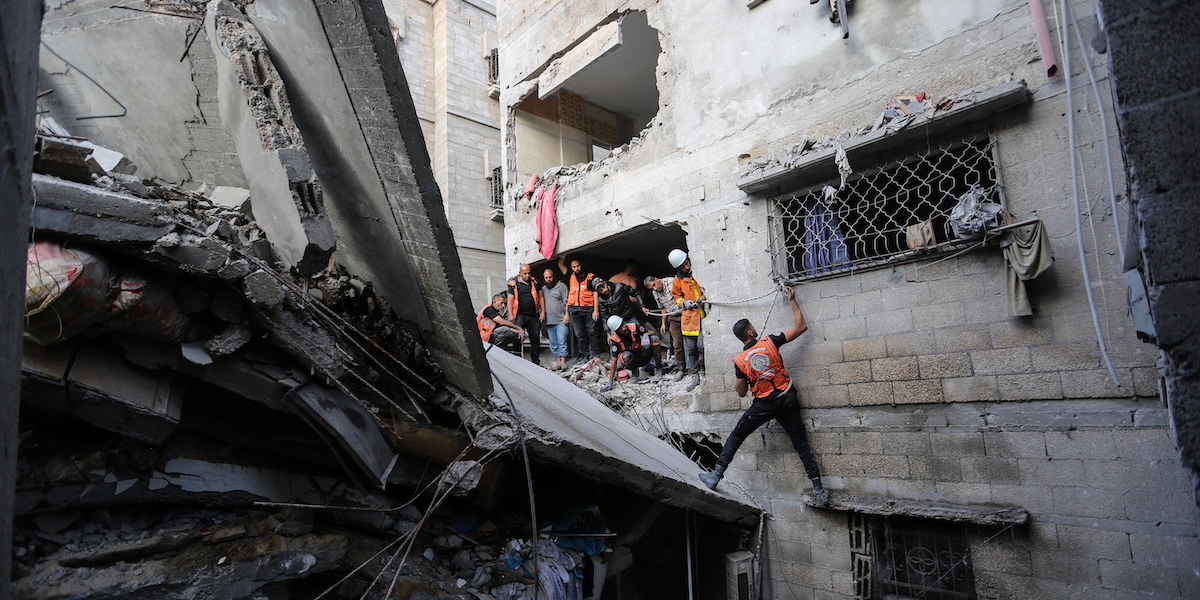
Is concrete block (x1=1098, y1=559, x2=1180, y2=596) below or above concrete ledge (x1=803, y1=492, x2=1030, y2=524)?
below

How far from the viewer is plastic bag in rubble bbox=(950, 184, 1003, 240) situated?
5164 mm

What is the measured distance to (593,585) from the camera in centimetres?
473

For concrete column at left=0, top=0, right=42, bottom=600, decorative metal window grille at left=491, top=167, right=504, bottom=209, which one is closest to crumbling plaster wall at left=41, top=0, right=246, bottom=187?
concrete column at left=0, top=0, right=42, bottom=600

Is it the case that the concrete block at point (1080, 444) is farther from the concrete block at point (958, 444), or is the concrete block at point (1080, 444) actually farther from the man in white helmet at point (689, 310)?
the man in white helmet at point (689, 310)

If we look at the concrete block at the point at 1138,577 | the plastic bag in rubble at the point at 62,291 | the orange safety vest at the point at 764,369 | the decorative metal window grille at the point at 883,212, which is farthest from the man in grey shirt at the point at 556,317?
the plastic bag in rubble at the point at 62,291

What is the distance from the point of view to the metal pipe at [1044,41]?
5.07m

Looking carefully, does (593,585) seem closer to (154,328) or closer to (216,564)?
(216,564)

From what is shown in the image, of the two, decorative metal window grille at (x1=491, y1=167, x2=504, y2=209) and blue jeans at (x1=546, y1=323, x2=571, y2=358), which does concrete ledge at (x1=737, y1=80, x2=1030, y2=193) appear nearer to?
blue jeans at (x1=546, y1=323, x2=571, y2=358)

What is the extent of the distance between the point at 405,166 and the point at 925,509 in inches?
196

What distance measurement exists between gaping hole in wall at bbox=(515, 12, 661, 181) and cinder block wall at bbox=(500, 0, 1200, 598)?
2.16 m

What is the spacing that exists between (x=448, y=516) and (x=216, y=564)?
1464 millimetres

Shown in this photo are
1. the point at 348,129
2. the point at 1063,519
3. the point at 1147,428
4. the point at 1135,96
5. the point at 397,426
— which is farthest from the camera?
the point at 1063,519

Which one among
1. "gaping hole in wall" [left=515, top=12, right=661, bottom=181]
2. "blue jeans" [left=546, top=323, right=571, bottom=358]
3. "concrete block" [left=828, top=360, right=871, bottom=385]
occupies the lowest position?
"concrete block" [left=828, top=360, right=871, bottom=385]

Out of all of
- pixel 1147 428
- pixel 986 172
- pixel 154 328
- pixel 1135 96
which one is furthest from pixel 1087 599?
pixel 154 328
